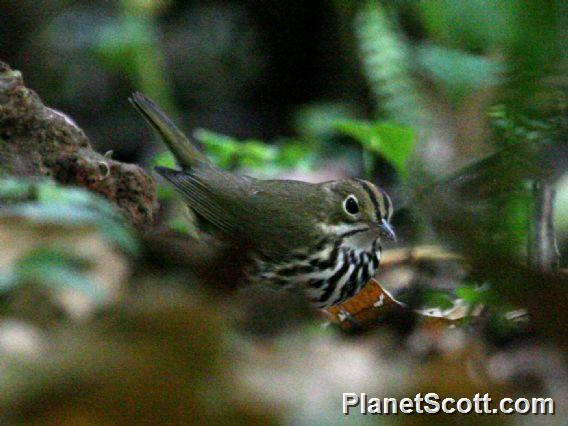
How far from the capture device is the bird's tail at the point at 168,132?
3711mm

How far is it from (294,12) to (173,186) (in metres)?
4.11

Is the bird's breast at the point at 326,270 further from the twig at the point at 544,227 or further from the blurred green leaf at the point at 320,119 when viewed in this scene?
the blurred green leaf at the point at 320,119

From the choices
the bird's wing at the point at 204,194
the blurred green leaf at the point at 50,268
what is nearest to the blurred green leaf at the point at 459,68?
the bird's wing at the point at 204,194

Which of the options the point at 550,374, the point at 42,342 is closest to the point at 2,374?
the point at 42,342

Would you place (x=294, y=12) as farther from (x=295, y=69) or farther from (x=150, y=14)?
(x=150, y=14)

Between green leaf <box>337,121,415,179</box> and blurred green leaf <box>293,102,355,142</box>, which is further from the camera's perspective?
blurred green leaf <box>293,102,355,142</box>

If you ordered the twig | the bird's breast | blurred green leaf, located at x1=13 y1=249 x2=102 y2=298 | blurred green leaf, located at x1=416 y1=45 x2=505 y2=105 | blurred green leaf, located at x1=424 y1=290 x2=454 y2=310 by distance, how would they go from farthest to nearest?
blurred green leaf, located at x1=416 y1=45 x2=505 y2=105 < the bird's breast < blurred green leaf, located at x1=424 y1=290 x2=454 y2=310 < the twig < blurred green leaf, located at x1=13 y1=249 x2=102 y2=298

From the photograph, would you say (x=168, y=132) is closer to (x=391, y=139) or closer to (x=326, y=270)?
(x=326, y=270)

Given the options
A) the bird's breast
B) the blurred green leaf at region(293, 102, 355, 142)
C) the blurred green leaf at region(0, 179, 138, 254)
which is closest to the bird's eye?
the bird's breast

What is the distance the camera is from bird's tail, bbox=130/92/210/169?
146 inches

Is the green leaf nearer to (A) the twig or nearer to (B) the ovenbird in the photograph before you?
(B) the ovenbird

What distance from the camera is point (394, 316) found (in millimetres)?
2576

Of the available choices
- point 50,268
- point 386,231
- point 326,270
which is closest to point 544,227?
point 386,231

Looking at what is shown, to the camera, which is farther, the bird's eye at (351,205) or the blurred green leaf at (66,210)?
the bird's eye at (351,205)
